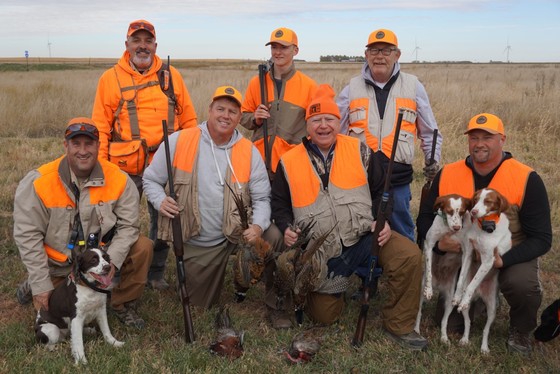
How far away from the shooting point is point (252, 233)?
488 centimetres

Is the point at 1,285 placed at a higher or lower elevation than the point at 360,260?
lower

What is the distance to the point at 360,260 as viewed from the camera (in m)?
4.92

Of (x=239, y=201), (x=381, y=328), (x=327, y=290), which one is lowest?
(x=381, y=328)

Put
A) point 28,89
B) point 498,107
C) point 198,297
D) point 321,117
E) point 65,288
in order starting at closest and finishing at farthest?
point 65,288, point 321,117, point 198,297, point 498,107, point 28,89

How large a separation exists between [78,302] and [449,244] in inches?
118

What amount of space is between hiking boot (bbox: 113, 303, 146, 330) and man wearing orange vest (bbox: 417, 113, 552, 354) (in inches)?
110

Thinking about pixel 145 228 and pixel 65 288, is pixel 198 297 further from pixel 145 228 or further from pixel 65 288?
pixel 145 228

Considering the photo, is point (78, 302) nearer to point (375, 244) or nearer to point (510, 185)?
point (375, 244)

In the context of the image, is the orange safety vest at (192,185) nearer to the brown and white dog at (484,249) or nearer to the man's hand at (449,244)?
the man's hand at (449,244)

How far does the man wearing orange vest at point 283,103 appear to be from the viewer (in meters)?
5.61

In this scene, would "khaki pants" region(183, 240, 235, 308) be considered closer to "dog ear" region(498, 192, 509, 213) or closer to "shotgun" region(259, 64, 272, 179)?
"shotgun" region(259, 64, 272, 179)

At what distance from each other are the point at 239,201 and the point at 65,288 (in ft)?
5.16

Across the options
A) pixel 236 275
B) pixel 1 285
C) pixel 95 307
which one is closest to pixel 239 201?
pixel 236 275

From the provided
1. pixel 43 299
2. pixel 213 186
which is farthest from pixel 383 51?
pixel 43 299
